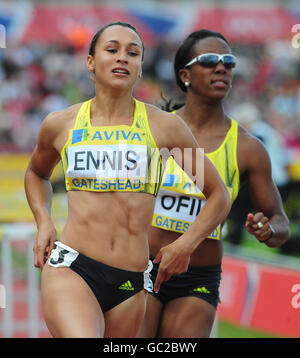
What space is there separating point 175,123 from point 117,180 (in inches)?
18.1

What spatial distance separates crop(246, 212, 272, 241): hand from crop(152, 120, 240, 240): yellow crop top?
40 centimetres

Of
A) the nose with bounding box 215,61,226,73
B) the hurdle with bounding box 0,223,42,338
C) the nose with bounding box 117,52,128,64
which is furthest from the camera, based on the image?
the hurdle with bounding box 0,223,42,338

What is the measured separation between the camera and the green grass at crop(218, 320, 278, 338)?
807 cm

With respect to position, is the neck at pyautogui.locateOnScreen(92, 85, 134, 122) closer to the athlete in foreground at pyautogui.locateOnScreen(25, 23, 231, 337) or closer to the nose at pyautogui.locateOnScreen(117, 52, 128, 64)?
the athlete in foreground at pyautogui.locateOnScreen(25, 23, 231, 337)

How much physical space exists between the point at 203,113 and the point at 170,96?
10448 millimetres

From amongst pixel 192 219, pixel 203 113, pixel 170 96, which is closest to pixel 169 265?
pixel 192 219

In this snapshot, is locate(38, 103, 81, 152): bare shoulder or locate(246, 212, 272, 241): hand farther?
locate(246, 212, 272, 241): hand

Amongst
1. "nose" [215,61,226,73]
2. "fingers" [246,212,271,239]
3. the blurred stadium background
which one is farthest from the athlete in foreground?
the blurred stadium background

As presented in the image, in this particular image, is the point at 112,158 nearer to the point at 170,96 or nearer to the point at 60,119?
the point at 60,119

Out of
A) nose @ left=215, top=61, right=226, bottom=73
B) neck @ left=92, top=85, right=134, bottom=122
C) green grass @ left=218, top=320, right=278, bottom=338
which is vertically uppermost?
nose @ left=215, top=61, right=226, bottom=73

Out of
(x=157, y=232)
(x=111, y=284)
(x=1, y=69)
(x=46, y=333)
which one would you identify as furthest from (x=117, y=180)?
(x=1, y=69)

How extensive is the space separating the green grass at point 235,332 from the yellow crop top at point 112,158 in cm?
450

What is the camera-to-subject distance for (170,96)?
1538 centimetres

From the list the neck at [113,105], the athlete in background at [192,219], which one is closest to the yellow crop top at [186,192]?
the athlete in background at [192,219]
